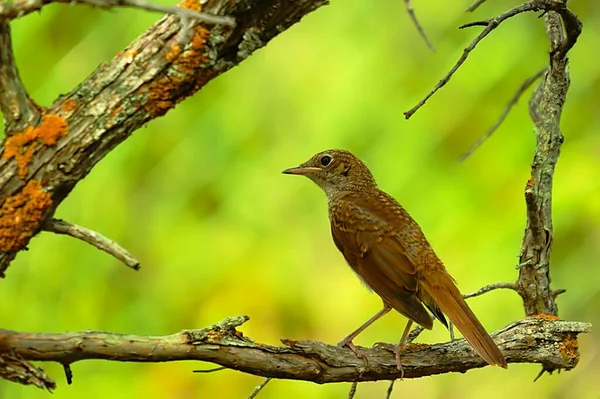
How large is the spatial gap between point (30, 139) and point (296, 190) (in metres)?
2.29

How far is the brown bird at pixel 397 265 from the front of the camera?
8.15 ft

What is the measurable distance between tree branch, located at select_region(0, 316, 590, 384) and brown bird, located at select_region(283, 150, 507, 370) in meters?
0.07

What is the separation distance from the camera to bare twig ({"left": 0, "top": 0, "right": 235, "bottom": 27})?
1546mm

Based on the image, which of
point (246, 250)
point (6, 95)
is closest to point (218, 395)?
Answer: point (246, 250)

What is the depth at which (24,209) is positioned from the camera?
2.34 meters

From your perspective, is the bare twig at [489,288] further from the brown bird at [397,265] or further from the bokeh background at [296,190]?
the bokeh background at [296,190]

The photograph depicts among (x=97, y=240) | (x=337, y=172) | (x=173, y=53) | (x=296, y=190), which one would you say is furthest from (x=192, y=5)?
(x=296, y=190)

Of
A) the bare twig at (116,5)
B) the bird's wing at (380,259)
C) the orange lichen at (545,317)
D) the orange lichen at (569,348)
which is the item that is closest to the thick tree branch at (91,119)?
the bare twig at (116,5)

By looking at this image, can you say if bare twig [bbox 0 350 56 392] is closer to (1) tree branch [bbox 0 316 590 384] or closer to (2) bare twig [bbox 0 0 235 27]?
(1) tree branch [bbox 0 316 590 384]

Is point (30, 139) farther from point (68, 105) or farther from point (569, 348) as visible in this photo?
point (569, 348)

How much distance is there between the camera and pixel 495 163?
14.8 ft

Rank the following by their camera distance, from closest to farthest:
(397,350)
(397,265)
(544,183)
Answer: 1. (397,350)
2. (544,183)
3. (397,265)

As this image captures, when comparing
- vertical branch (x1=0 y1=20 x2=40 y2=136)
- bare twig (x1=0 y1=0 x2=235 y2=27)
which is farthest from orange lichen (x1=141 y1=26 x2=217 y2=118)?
bare twig (x1=0 y1=0 x2=235 y2=27)

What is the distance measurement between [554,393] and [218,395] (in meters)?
1.87
